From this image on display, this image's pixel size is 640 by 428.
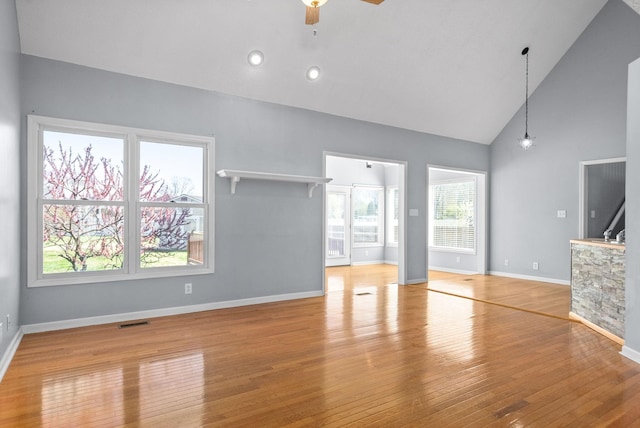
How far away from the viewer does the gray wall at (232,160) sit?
4172mm

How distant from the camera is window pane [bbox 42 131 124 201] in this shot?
4.18m

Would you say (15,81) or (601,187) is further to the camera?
(601,187)

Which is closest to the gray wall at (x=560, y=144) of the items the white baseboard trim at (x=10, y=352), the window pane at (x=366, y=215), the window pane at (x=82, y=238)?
the window pane at (x=366, y=215)

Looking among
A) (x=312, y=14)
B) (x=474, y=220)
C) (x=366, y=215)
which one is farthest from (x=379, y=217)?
(x=312, y=14)

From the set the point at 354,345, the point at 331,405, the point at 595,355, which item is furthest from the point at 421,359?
the point at 595,355

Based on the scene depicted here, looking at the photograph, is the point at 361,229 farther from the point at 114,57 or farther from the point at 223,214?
the point at 114,57

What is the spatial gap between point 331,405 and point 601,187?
7147 millimetres

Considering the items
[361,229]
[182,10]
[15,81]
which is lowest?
[361,229]

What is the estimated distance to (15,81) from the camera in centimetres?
368

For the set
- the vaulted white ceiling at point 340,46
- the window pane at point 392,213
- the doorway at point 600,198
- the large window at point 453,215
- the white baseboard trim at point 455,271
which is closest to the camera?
the vaulted white ceiling at point 340,46

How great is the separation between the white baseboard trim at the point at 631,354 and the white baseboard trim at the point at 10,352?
504 centimetres

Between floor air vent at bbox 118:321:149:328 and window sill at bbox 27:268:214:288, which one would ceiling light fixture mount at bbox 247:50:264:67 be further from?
floor air vent at bbox 118:321:149:328

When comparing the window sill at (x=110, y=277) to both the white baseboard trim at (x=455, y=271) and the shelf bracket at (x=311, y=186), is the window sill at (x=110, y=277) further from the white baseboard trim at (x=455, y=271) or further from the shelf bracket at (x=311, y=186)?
the white baseboard trim at (x=455, y=271)

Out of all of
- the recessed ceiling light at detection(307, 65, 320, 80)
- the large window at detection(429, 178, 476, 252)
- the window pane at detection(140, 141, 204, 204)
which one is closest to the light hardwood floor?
the window pane at detection(140, 141, 204, 204)
